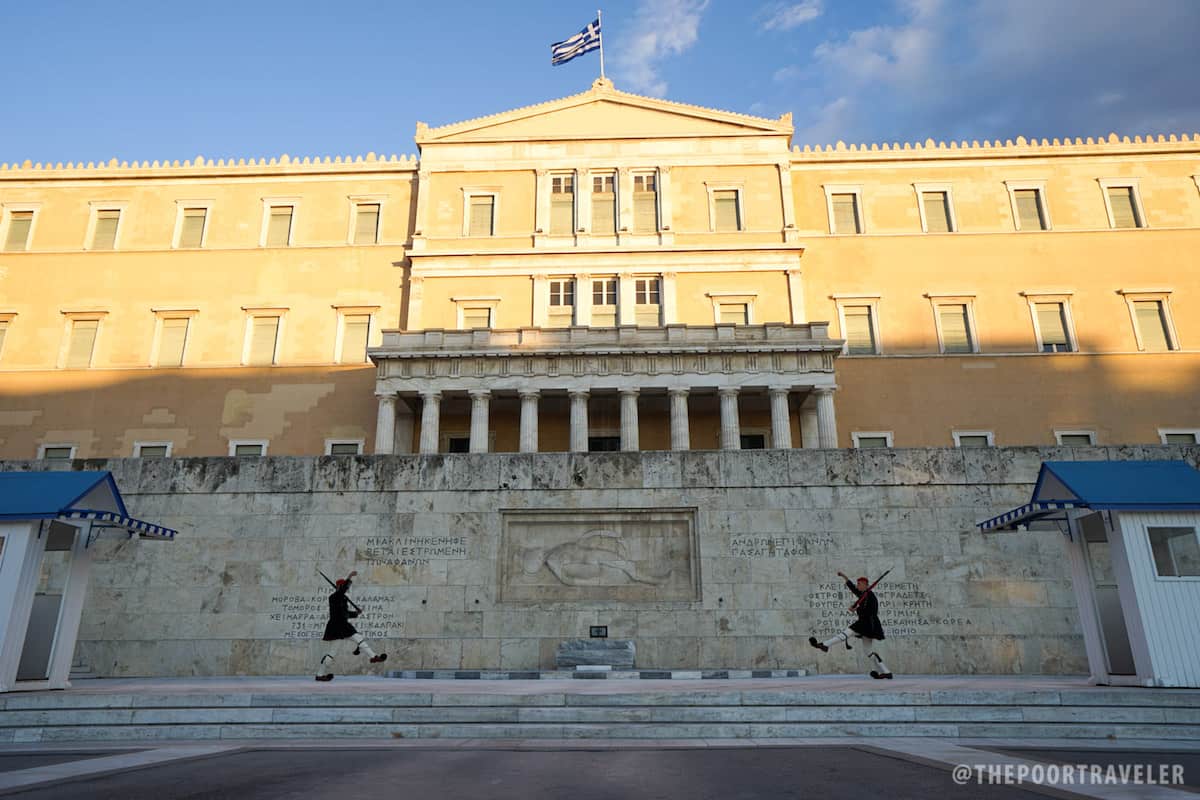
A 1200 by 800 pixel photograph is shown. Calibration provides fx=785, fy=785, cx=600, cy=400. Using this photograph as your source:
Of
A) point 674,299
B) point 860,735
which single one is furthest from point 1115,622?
point 674,299

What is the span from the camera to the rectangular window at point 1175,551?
36.1ft

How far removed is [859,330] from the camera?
3841cm

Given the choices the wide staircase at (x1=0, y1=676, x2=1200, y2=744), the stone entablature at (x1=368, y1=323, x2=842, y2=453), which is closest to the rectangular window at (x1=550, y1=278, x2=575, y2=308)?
the stone entablature at (x1=368, y1=323, x2=842, y2=453)

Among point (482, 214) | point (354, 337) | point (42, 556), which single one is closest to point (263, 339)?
point (354, 337)

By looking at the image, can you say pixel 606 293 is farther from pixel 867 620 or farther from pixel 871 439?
pixel 867 620

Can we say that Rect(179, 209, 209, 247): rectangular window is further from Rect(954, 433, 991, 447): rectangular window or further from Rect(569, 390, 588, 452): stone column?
Rect(954, 433, 991, 447): rectangular window

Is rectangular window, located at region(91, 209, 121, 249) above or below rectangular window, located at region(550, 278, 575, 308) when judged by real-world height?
above

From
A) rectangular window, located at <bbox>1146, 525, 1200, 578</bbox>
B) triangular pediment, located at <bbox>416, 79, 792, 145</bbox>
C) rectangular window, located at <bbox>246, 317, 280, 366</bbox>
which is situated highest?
triangular pediment, located at <bbox>416, 79, 792, 145</bbox>

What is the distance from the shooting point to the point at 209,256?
40.5 meters

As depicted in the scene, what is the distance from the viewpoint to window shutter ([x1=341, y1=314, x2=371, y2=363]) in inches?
1507

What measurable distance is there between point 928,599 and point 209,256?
38.4 m

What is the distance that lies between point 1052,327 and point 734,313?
1536 centimetres

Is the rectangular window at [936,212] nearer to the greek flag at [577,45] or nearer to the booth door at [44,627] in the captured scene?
the greek flag at [577,45]

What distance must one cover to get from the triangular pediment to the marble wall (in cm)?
2886
